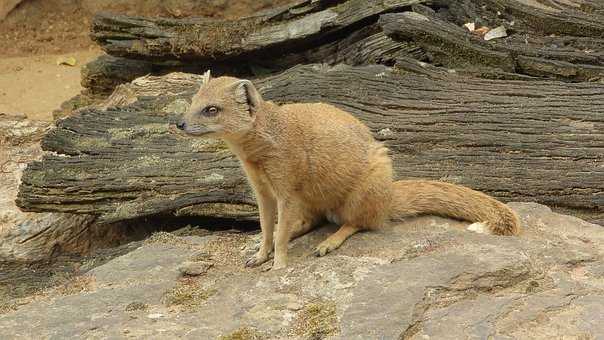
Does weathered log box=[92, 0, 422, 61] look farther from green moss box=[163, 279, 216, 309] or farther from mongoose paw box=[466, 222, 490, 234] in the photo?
green moss box=[163, 279, 216, 309]

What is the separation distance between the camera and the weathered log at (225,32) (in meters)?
9.36

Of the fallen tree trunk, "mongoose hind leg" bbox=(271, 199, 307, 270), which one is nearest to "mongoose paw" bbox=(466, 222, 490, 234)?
"mongoose hind leg" bbox=(271, 199, 307, 270)

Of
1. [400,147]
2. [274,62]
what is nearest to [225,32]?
[274,62]

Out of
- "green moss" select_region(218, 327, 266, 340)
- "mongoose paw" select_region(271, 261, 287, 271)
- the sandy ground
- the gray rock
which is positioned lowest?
the sandy ground

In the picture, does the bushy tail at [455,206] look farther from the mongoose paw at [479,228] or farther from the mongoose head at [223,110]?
the mongoose head at [223,110]

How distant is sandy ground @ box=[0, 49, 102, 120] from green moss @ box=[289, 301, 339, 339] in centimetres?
769

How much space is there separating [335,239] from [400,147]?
6.16 feet

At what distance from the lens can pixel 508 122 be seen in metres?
6.98

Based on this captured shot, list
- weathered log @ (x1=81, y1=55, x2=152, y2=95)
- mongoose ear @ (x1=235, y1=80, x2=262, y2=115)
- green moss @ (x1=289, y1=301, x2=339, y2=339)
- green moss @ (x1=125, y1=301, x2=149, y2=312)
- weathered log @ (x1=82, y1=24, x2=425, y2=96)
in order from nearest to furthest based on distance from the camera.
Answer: green moss @ (x1=289, y1=301, x2=339, y2=339) → green moss @ (x1=125, y1=301, x2=149, y2=312) → mongoose ear @ (x1=235, y1=80, x2=262, y2=115) → weathered log @ (x1=82, y1=24, x2=425, y2=96) → weathered log @ (x1=81, y1=55, x2=152, y2=95)

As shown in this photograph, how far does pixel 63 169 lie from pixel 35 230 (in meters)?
0.69

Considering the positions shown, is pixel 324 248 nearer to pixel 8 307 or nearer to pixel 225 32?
pixel 8 307

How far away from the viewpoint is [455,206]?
556 centimetres

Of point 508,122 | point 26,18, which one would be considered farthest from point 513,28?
point 26,18

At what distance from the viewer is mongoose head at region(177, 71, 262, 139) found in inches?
194
